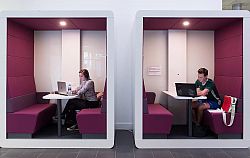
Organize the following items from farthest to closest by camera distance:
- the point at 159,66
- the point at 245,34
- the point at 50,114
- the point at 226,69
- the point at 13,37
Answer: the point at 159,66 → the point at 50,114 → the point at 226,69 → the point at 13,37 → the point at 245,34

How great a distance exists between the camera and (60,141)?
465cm

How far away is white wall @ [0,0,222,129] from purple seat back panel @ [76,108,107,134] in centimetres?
164

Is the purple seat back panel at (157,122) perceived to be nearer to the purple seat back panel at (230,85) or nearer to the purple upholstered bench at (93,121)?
the purple upholstered bench at (93,121)

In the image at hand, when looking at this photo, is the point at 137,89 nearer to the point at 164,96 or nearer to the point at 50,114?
the point at 164,96

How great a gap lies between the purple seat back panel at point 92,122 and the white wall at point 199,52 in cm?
269

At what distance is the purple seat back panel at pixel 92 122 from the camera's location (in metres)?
4.64

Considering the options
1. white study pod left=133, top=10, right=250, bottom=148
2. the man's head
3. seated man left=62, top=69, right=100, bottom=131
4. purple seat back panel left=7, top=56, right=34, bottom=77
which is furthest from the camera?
seated man left=62, top=69, right=100, bottom=131

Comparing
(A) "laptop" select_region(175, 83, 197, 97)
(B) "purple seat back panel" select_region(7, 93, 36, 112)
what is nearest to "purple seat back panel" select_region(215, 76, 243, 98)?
(A) "laptop" select_region(175, 83, 197, 97)

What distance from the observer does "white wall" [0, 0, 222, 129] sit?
20.7 feet

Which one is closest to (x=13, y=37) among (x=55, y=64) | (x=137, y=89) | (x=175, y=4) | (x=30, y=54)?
(x=30, y=54)

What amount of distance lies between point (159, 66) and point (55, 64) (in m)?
2.58

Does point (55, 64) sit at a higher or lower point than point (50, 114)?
higher

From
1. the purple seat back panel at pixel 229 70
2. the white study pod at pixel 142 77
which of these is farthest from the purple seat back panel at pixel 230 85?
the white study pod at pixel 142 77

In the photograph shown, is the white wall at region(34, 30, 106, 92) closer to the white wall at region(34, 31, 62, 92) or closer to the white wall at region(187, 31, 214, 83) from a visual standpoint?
the white wall at region(34, 31, 62, 92)
